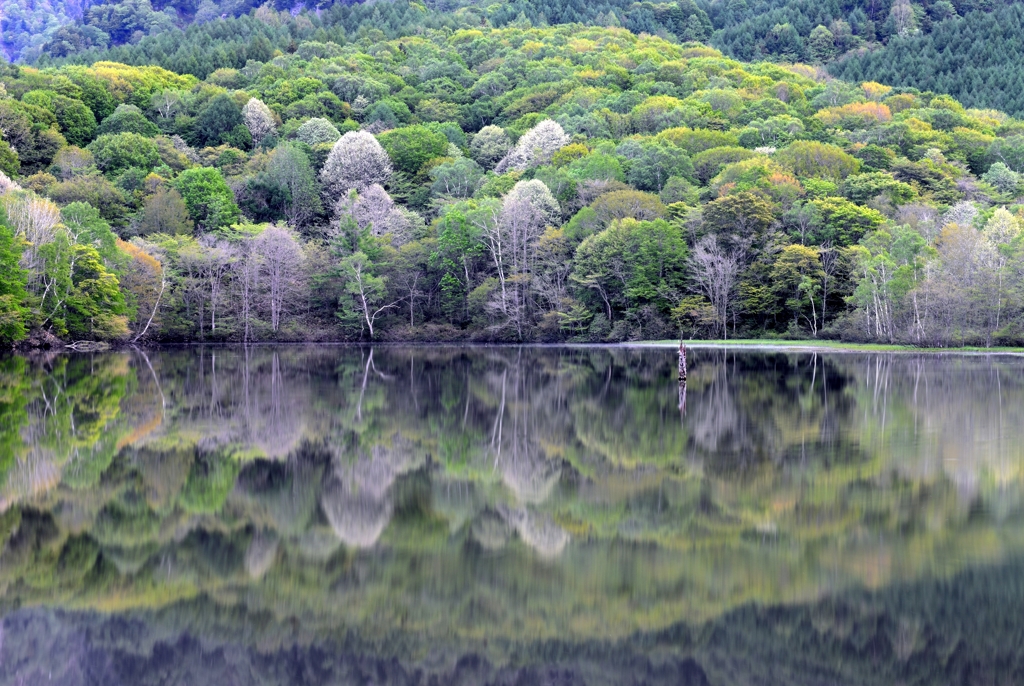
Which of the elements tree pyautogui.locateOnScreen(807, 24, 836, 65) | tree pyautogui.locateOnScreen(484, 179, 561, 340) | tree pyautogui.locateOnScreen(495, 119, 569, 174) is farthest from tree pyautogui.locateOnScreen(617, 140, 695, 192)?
tree pyautogui.locateOnScreen(807, 24, 836, 65)

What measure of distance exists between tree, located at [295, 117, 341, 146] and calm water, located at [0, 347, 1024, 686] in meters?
85.9

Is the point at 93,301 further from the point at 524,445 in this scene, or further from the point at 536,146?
the point at 524,445

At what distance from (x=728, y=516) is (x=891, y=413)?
1282cm

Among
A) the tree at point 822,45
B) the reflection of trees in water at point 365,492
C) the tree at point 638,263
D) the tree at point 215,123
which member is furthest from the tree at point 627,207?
the tree at point 822,45

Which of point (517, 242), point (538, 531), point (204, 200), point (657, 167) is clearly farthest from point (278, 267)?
point (538, 531)

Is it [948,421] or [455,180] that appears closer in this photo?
[948,421]

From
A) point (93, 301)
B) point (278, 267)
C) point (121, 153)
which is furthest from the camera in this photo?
point (121, 153)

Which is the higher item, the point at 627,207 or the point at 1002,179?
the point at 1002,179

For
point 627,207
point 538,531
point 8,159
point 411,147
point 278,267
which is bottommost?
point 278,267

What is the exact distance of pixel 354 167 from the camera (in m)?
98.4

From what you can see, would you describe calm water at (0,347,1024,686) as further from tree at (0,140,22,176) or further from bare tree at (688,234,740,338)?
tree at (0,140,22,176)

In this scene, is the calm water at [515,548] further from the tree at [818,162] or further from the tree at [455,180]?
the tree at [455,180]

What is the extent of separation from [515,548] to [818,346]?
54890 millimetres

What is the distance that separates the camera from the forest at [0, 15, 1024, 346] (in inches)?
2456
